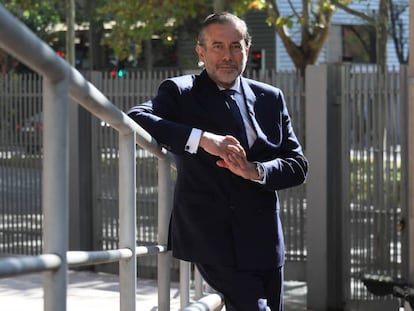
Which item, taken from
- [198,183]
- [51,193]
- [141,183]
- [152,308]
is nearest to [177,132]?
[198,183]

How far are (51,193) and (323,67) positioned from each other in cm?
587

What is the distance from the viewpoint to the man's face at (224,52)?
360 centimetres

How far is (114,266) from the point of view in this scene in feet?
31.7

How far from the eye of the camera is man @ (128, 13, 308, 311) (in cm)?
358

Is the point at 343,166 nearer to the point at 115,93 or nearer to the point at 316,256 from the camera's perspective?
the point at 316,256

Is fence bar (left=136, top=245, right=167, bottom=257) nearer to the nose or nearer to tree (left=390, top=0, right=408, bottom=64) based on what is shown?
the nose

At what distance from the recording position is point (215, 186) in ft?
11.8

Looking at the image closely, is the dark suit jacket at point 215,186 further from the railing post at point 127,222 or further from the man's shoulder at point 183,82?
the railing post at point 127,222

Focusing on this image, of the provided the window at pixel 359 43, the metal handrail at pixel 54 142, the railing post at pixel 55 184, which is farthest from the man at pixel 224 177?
the window at pixel 359 43

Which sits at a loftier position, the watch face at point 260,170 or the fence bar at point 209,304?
the watch face at point 260,170

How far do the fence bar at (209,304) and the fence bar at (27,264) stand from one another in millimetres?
1543

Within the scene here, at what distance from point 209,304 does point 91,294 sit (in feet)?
13.4

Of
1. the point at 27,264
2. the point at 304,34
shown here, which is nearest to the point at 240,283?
the point at 27,264

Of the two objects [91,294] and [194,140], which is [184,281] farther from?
[91,294]
